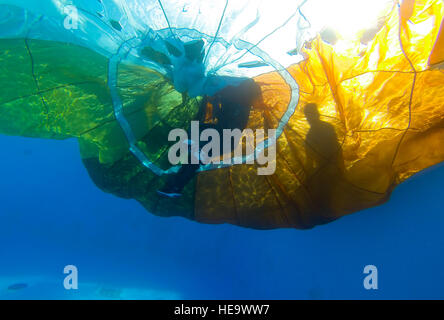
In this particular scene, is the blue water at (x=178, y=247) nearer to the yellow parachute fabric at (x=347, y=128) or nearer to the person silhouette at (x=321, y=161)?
the yellow parachute fabric at (x=347, y=128)

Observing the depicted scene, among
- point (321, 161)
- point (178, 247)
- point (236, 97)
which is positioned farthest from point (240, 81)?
point (178, 247)

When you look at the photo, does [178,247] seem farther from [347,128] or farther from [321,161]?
[347,128]

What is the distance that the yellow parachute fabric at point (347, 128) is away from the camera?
6.71ft

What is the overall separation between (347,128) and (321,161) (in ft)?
1.24

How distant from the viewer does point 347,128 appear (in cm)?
237

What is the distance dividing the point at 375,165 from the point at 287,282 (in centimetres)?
833

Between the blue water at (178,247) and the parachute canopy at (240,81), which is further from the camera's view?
the blue water at (178,247)

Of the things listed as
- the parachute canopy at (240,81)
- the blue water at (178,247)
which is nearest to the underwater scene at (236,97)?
the parachute canopy at (240,81)

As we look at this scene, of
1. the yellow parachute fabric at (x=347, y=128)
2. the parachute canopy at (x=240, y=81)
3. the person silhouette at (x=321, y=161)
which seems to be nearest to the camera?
the parachute canopy at (x=240, y=81)

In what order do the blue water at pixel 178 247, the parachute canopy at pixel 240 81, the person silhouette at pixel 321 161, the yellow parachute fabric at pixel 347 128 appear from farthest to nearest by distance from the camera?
the blue water at pixel 178 247 < the person silhouette at pixel 321 161 < the yellow parachute fabric at pixel 347 128 < the parachute canopy at pixel 240 81

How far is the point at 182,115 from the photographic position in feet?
7.86

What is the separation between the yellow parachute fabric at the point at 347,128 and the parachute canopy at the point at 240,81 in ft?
Answer: 0.03

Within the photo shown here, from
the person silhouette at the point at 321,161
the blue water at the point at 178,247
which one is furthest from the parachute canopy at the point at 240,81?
the blue water at the point at 178,247
